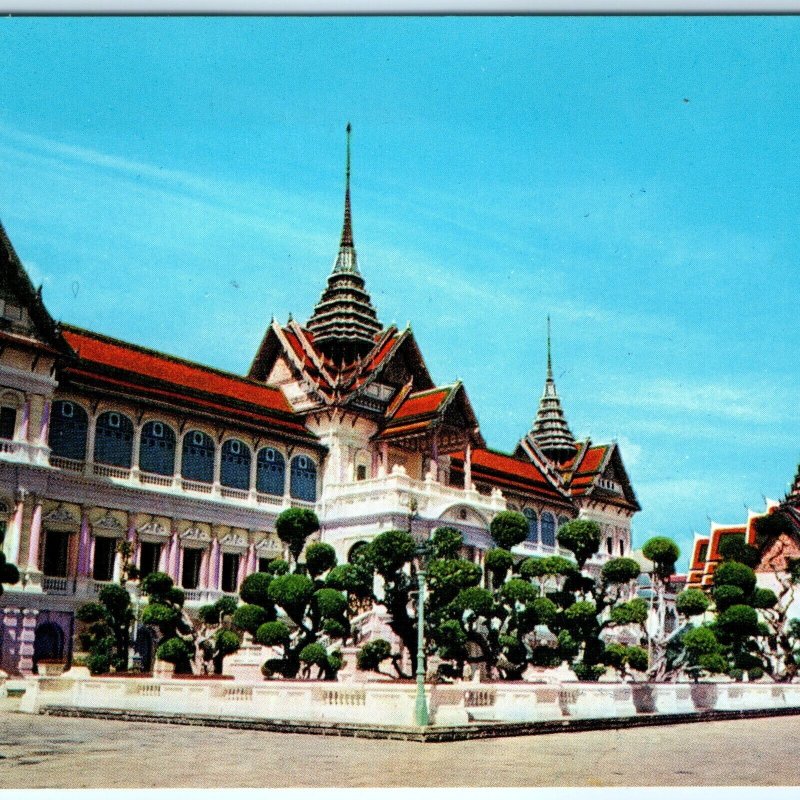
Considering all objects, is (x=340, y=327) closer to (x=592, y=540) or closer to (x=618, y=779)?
(x=592, y=540)

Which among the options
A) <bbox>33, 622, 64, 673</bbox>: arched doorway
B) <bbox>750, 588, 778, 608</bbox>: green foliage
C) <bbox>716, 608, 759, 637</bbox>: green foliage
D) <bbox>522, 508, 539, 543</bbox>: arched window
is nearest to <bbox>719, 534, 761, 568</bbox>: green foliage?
<bbox>750, 588, 778, 608</bbox>: green foliage

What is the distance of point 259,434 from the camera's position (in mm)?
33688

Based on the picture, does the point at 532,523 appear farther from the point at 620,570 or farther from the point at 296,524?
the point at 296,524

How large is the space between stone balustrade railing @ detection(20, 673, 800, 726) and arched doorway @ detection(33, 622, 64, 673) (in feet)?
12.1

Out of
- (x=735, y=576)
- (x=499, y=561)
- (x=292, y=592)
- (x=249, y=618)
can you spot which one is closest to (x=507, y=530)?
(x=499, y=561)

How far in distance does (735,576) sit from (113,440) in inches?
697

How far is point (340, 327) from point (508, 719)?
20902mm

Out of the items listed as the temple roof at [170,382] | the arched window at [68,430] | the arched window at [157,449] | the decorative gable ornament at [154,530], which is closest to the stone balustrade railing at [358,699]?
the arched window at [68,430]

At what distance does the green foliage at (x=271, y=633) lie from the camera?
914 inches

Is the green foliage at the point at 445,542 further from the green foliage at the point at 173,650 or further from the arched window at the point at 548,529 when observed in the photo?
the arched window at the point at 548,529

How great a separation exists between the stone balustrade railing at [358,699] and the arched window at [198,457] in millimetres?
9241

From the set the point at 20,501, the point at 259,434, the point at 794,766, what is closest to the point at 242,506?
the point at 259,434

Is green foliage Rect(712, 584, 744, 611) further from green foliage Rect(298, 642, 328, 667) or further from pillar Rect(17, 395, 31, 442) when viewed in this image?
pillar Rect(17, 395, 31, 442)

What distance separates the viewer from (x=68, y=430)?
95.3ft
